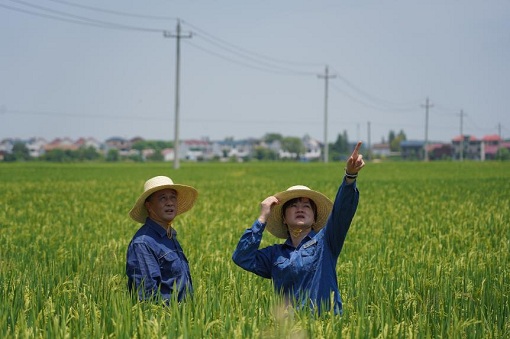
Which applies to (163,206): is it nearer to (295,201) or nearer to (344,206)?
(295,201)

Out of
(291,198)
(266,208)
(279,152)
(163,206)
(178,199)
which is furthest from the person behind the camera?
(279,152)

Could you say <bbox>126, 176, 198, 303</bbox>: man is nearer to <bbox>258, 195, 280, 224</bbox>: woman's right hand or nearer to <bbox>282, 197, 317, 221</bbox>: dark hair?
<bbox>258, 195, 280, 224</bbox>: woman's right hand

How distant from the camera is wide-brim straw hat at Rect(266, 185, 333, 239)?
4992mm

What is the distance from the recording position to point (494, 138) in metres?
169

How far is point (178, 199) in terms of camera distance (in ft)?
19.4

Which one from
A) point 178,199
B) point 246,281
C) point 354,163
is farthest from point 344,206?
point 246,281

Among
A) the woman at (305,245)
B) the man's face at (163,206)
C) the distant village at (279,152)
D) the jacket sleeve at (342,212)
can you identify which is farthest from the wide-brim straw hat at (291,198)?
the distant village at (279,152)

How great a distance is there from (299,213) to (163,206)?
929mm

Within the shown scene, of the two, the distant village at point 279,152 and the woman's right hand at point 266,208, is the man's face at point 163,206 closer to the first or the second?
the woman's right hand at point 266,208

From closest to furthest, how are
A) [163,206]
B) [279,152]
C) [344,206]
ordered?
[344,206] → [163,206] → [279,152]

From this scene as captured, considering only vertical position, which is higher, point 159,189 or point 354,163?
point 354,163

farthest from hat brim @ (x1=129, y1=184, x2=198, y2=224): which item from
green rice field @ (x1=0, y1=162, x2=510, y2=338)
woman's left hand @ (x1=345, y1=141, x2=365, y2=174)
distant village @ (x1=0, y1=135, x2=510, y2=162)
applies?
distant village @ (x1=0, y1=135, x2=510, y2=162)

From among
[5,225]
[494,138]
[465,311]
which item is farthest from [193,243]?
[494,138]

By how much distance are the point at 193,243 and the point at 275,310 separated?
5.88 metres
